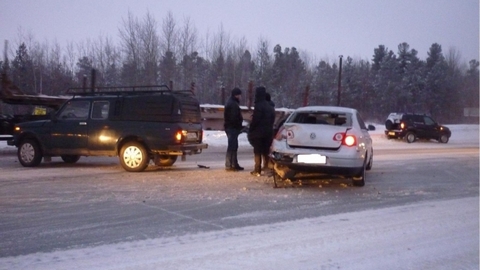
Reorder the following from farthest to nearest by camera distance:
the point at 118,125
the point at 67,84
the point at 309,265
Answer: the point at 67,84
the point at 118,125
the point at 309,265

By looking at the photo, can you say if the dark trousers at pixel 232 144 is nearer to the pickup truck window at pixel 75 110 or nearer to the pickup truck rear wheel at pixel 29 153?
the pickup truck window at pixel 75 110

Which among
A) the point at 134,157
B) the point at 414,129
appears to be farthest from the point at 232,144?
the point at 414,129

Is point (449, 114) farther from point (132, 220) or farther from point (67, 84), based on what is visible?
point (132, 220)

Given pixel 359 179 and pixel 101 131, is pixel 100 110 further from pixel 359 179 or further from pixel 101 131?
pixel 359 179

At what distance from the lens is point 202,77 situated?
171 ft

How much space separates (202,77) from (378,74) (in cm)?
2861

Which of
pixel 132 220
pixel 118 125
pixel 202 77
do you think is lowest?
pixel 132 220

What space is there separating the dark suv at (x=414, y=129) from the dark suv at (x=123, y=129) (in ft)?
71.3

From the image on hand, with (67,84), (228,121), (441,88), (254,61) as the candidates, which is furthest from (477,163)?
(441,88)

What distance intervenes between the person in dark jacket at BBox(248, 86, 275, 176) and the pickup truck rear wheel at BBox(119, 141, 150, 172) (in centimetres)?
258

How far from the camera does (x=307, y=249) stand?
591 cm

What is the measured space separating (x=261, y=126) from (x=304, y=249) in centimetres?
602

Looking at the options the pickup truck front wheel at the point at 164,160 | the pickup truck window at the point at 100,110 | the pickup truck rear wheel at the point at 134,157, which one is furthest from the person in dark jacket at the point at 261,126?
the pickup truck window at the point at 100,110

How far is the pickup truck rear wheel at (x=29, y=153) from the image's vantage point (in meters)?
13.3
